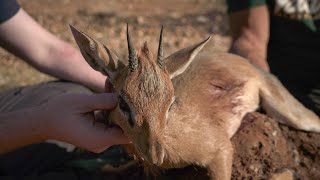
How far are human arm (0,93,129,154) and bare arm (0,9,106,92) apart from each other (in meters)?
0.92

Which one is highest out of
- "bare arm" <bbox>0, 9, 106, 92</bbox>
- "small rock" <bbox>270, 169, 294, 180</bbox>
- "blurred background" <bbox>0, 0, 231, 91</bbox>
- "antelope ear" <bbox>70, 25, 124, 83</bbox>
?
"antelope ear" <bbox>70, 25, 124, 83</bbox>

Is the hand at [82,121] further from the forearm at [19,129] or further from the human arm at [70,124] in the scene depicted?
the forearm at [19,129]

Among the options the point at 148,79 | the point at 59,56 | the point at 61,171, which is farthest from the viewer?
the point at 59,56

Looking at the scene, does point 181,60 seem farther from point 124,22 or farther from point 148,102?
point 124,22

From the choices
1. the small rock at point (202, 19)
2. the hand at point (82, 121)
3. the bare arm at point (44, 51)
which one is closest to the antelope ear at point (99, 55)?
the hand at point (82, 121)

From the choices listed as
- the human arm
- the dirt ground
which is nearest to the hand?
the human arm

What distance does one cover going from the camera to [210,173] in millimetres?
3625

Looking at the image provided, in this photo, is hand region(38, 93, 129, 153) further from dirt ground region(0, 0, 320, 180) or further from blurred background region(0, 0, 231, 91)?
blurred background region(0, 0, 231, 91)

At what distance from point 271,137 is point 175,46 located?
4.97 meters

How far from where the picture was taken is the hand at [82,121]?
3381 mm

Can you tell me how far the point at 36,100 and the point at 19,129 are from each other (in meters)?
0.71

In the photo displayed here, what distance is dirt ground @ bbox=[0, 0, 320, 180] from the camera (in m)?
3.88

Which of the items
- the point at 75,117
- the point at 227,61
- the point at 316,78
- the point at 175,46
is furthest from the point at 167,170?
the point at 175,46

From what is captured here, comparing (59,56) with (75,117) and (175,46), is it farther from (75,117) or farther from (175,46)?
(175,46)
